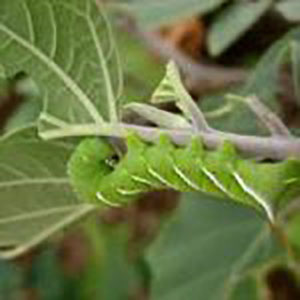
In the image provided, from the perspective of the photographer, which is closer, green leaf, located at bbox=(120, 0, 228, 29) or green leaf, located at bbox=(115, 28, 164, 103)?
green leaf, located at bbox=(120, 0, 228, 29)

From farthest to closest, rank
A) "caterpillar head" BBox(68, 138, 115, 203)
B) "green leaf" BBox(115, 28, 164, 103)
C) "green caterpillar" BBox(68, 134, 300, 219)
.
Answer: "green leaf" BBox(115, 28, 164, 103) → "caterpillar head" BBox(68, 138, 115, 203) → "green caterpillar" BBox(68, 134, 300, 219)

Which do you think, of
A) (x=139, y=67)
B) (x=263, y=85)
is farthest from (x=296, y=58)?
(x=139, y=67)

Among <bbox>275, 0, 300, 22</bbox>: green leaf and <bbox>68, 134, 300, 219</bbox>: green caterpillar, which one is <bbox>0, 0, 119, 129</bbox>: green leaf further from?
<bbox>275, 0, 300, 22</bbox>: green leaf

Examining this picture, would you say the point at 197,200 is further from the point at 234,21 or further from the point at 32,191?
the point at 32,191

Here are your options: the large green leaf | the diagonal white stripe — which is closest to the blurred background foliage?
the large green leaf

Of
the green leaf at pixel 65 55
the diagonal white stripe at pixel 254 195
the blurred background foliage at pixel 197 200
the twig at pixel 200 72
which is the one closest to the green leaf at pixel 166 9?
the blurred background foliage at pixel 197 200

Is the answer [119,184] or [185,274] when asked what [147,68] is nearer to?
[185,274]
